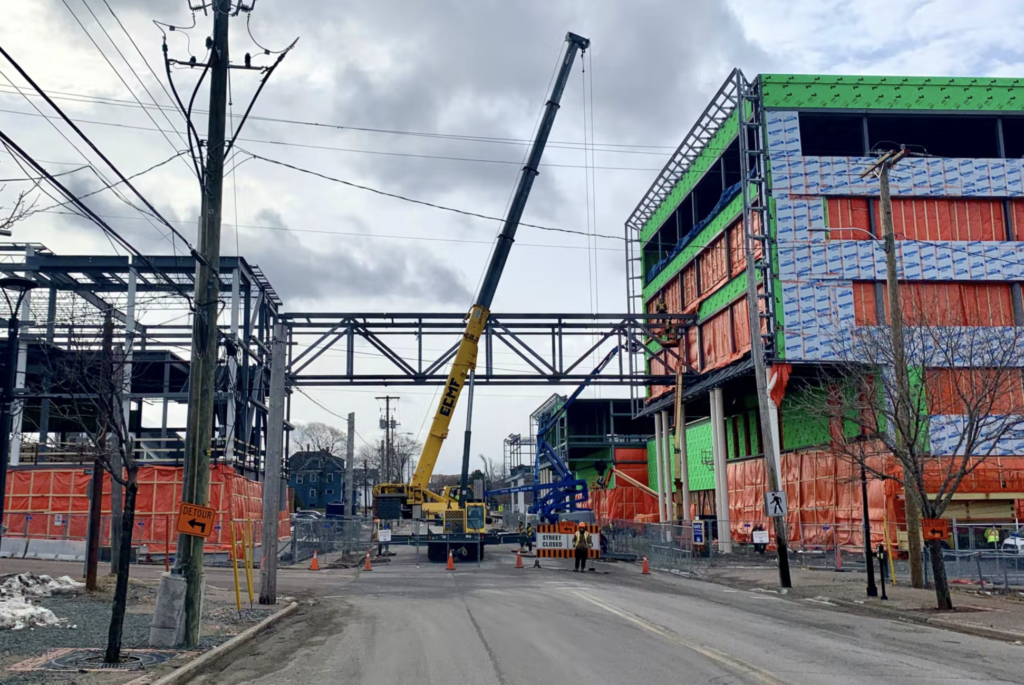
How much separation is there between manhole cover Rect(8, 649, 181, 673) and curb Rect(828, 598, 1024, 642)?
13579mm

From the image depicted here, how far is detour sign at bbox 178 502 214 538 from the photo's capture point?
13891 millimetres

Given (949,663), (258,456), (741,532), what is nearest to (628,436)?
(741,532)

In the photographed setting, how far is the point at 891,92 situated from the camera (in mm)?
40312

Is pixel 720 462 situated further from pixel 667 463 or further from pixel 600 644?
pixel 600 644

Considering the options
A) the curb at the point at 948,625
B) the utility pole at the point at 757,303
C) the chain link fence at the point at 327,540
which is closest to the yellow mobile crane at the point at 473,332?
the chain link fence at the point at 327,540

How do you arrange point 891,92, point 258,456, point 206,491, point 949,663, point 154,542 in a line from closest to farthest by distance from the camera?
point 949,663 → point 206,491 → point 154,542 → point 891,92 → point 258,456

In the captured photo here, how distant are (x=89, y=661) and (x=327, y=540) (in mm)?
29272

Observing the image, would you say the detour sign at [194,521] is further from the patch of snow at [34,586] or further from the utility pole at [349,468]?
the utility pole at [349,468]

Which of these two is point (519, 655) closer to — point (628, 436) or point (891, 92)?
point (891, 92)

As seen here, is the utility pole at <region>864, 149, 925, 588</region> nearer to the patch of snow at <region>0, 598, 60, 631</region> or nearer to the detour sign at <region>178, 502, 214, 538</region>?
the detour sign at <region>178, 502, 214, 538</region>

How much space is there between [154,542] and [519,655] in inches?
1051

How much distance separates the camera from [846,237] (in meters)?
39.5

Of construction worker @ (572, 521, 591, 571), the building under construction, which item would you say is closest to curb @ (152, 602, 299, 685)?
construction worker @ (572, 521, 591, 571)

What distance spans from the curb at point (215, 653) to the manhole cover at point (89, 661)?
1.64 feet
